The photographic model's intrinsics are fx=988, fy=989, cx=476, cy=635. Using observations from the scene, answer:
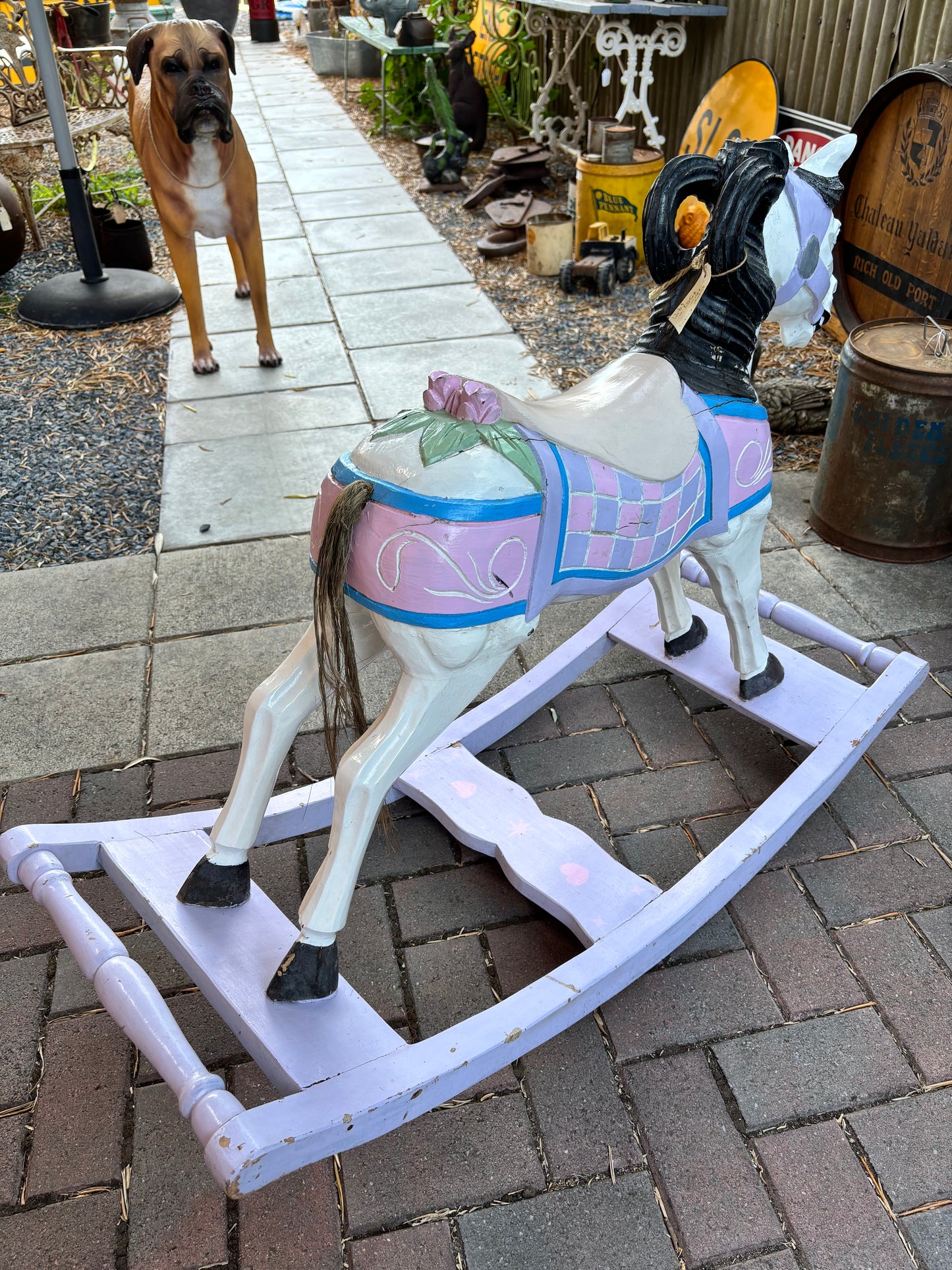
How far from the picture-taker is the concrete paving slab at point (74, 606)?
8.86 ft

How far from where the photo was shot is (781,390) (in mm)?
3664

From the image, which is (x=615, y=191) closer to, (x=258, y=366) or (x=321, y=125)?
(x=258, y=366)

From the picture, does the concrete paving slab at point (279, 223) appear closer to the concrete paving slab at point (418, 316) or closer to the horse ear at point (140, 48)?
the concrete paving slab at point (418, 316)

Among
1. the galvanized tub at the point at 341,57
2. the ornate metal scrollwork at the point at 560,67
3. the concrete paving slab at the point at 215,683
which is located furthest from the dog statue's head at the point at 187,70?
the galvanized tub at the point at 341,57

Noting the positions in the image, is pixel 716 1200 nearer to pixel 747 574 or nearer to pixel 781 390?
pixel 747 574

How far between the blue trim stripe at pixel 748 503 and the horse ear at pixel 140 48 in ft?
9.11

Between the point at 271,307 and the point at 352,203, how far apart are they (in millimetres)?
1799

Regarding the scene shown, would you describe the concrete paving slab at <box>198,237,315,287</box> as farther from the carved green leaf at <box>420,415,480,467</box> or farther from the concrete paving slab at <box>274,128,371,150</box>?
the carved green leaf at <box>420,415,480,467</box>

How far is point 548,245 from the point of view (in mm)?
5121

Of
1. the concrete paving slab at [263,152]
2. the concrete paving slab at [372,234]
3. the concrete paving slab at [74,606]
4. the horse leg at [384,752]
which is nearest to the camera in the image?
the horse leg at [384,752]

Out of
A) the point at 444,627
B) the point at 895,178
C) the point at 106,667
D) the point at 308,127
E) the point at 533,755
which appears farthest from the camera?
the point at 308,127

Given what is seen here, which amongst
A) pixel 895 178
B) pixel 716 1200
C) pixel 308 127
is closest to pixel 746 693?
pixel 716 1200

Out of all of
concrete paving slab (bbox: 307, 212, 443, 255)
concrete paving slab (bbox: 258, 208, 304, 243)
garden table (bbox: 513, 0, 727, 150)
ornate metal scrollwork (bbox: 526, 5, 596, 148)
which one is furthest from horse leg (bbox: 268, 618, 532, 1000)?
ornate metal scrollwork (bbox: 526, 5, 596, 148)

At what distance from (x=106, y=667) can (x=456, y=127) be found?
5.82m
